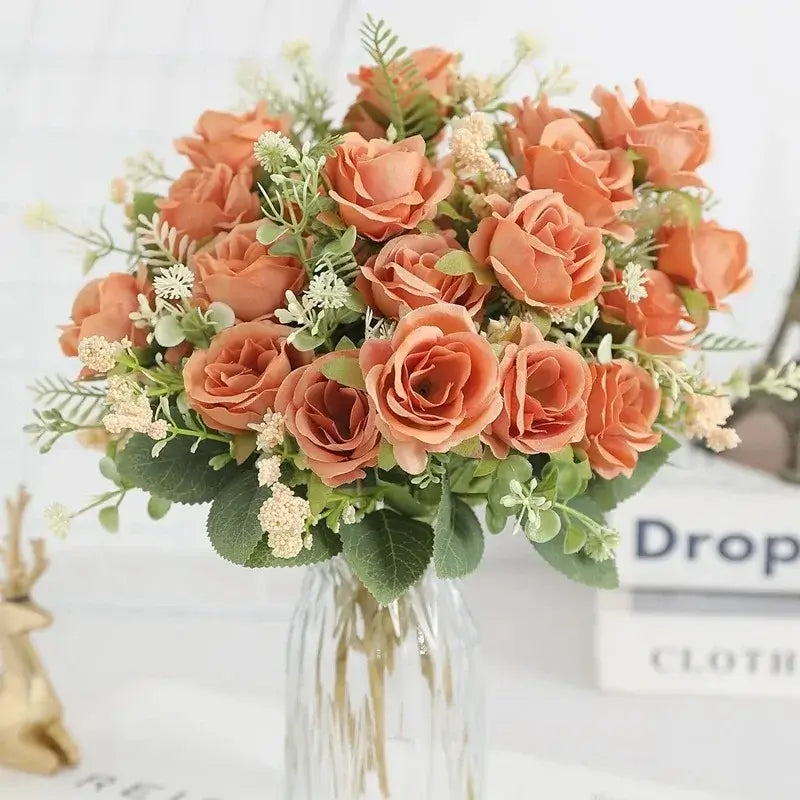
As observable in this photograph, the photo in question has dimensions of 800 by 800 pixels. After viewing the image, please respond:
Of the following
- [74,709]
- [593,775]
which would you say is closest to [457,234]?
[593,775]

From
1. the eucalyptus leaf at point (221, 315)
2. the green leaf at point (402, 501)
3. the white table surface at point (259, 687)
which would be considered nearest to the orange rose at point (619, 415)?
the green leaf at point (402, 501)

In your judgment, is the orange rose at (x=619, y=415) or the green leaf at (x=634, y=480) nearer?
the orange rose at (x=619, y=415)

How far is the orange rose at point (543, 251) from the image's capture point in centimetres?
50

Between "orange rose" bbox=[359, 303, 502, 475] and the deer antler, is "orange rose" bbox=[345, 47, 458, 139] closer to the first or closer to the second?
"orange rose" bbox=[359, 303, 502, 475]

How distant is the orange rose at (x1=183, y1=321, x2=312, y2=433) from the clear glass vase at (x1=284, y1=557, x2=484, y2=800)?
20 centimetres

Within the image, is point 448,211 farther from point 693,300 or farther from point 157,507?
point 157,507

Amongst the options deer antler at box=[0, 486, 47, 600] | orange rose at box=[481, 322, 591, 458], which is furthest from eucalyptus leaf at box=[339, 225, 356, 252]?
deer antler at box=[0, 486, 47, 600]

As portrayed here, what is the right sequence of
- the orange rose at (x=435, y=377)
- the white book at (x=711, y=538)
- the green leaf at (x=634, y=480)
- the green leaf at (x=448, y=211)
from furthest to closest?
the white book at (x=711, y=538) < the green leaf at (x=634, y=480) < the green leaf at (x=448, y=211) < the orange rose at (x=435, y=377)

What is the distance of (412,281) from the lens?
0.49m

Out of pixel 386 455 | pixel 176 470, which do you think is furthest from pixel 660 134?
pixel 176 470

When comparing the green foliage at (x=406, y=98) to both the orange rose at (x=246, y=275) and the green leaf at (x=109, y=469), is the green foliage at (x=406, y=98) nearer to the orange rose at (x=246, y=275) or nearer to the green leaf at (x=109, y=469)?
the orange rose at (x=246, y=275)

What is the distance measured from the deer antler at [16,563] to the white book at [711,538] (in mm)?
619

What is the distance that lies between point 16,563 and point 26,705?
5.4 inches

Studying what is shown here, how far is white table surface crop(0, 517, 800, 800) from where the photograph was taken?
87 cm
